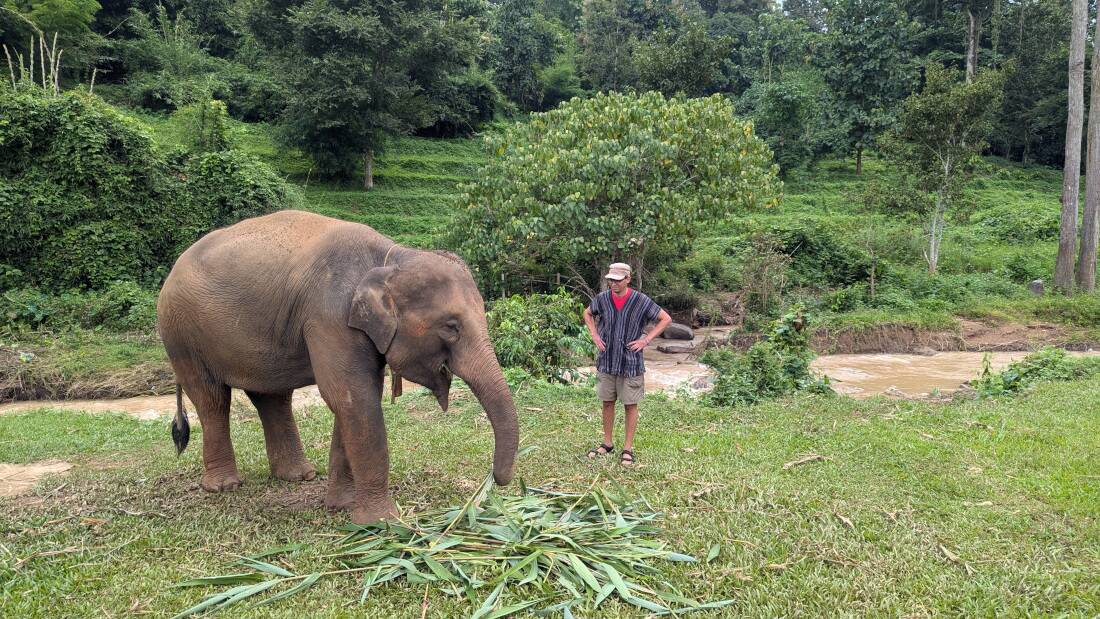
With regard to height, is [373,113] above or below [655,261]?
above

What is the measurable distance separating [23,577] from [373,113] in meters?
24.3

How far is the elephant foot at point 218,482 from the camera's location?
5.48 m

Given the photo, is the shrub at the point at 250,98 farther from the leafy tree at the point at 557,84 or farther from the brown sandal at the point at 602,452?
the brown sandal at the point at 602,452

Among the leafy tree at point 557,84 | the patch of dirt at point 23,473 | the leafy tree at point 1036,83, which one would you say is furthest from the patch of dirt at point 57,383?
the leafy tree at point 1036,83

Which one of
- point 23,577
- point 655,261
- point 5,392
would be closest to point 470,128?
point 655,261

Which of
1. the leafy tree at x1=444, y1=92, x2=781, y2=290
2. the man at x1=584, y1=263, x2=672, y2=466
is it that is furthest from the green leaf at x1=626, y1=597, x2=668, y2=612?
the leafy tree at x1=444, y1=92, x2=781, y2=290

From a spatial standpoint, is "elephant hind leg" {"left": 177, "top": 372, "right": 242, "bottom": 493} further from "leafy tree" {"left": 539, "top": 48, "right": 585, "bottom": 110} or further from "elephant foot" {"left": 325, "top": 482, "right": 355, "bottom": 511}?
"leafy tree" {"left": 539, "top": 48, "right": 585, "bottom": 110}

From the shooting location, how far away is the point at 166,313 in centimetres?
523

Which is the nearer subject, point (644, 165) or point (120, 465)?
point (120, 465)

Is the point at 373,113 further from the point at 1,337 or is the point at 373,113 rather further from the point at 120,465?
the point at 120,465

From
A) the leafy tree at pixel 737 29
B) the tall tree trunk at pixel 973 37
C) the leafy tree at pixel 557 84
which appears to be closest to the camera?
the tall tree trunk at pixel 973 37

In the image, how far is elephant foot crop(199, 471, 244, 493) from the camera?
548cm

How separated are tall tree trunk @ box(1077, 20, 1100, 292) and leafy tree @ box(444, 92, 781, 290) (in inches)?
328

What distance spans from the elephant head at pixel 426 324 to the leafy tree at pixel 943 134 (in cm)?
1780
